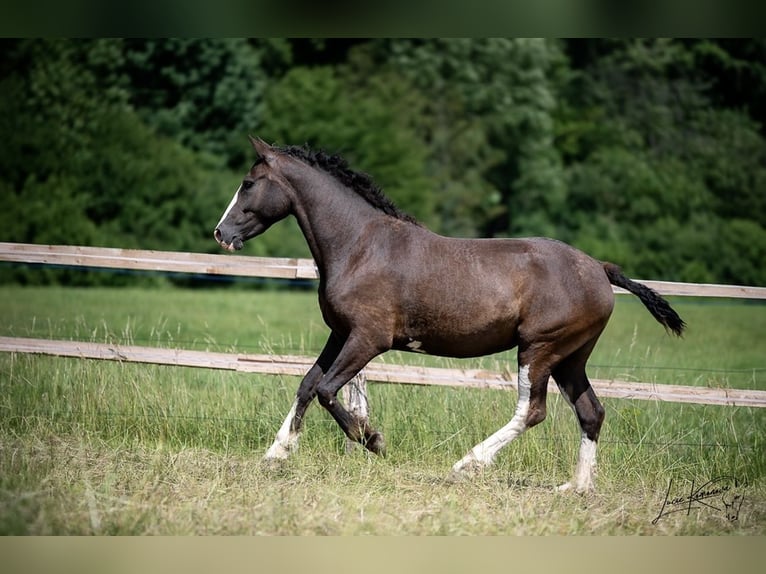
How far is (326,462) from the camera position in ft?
21.1

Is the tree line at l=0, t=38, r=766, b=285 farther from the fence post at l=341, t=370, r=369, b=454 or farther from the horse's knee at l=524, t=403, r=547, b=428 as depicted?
the horse's knee at l=524, t=403, r=547, b=428

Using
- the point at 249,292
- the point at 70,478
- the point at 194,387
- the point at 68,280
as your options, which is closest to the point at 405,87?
the point at 249,292

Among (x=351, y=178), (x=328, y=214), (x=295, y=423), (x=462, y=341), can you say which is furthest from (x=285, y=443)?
(x=351, y=178)

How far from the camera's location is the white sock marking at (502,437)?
238 inches

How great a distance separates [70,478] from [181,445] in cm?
122

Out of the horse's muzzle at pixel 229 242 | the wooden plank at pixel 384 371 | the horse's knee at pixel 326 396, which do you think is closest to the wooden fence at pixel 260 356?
the wooden plank at pixel 384 371

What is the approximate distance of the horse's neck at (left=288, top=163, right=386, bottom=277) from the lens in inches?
251

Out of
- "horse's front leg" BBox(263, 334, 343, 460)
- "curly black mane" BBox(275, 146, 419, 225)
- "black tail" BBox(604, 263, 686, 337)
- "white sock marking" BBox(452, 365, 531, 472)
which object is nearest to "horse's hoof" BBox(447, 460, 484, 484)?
"white sock marking" BBox(452, 365, 531, 472)

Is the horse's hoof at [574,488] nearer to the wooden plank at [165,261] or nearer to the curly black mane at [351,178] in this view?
the curly black mane at [351,178]

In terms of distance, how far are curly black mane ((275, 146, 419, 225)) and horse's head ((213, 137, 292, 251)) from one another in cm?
20

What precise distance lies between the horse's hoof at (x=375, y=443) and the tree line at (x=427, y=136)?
493 inches

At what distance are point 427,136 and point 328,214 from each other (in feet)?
72.4

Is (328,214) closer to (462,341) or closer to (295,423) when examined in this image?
(462,341)

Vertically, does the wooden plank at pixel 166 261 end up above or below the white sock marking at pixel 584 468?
above
